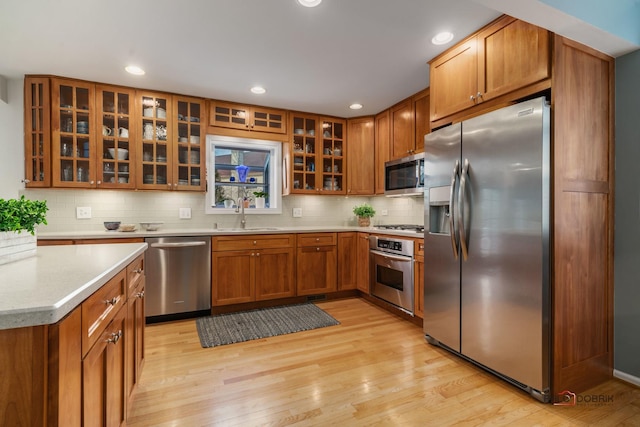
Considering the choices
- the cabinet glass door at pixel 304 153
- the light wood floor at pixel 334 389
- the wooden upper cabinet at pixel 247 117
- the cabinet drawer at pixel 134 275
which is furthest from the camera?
the cabinet glass door at pixel 304 153

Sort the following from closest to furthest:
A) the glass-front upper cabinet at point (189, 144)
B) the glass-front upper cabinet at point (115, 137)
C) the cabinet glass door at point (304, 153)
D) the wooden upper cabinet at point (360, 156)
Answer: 1. the glass-front upper cabinet at point (115, 137)
2. the glass-front upper cabinet at point (189, 144)
3. the cabinet glass door at point (304, 153)
4. the wooden upper cabinet at point (360, 156)

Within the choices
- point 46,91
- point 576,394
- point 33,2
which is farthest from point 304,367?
point 46,91

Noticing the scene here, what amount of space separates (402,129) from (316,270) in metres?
2.01

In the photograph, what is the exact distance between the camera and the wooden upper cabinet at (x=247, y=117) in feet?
12.2

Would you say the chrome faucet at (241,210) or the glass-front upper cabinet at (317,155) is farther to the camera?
the glass-front upper cabinet at (317,155)

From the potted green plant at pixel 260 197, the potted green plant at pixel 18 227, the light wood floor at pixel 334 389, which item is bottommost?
the light wood floor at pixel 334 389

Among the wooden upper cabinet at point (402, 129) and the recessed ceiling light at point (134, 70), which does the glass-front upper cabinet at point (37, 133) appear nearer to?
the recessed ceiling light at point (134, 70)

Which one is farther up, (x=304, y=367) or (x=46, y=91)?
(x=46, y=91)

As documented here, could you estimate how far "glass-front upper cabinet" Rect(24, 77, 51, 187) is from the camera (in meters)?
3.06

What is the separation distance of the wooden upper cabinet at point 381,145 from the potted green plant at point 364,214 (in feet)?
1.03

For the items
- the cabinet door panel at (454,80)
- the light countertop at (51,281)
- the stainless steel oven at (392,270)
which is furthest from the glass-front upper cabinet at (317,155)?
the light countertop at (51,281)

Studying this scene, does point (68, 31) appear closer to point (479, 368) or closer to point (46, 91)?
point (46, 91)

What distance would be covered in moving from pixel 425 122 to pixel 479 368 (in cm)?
238

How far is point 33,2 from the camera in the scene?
200 centimetres
